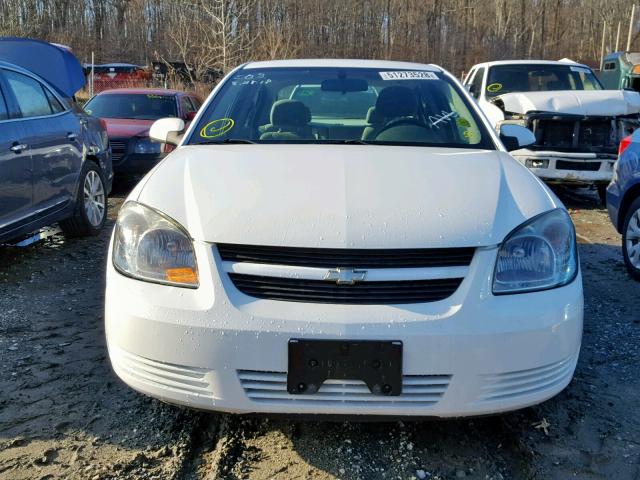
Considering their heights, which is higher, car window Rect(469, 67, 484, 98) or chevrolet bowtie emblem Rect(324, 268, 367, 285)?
car window Rect(469, 67, 484, 98)

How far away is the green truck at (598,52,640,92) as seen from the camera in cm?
1639

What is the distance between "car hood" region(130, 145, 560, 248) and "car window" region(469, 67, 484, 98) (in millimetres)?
7053

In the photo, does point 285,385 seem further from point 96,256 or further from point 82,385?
point 96,256

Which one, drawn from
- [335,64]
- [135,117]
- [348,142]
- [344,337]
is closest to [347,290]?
[344,337]

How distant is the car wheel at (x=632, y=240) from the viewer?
15.6ft

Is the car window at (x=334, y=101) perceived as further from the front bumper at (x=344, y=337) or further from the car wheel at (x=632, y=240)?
the car wheel at (x=632, y=240)

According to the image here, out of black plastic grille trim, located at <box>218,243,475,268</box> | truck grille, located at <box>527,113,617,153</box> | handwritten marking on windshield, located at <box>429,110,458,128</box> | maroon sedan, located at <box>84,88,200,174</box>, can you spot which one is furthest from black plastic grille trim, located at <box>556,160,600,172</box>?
black plastic grille trim, located at <box>218,243,475,268</box>

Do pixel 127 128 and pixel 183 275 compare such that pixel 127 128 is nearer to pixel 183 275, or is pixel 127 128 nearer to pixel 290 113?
pixel 290 113

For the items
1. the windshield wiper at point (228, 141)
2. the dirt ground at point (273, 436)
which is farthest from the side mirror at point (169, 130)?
the dirt ground at point (273, 436)

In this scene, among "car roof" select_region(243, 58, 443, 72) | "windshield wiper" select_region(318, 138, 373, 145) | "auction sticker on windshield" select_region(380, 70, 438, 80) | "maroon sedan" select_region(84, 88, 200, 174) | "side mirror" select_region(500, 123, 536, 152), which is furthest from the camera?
"maroon sedan" select_region(84, 88, 200, 174)

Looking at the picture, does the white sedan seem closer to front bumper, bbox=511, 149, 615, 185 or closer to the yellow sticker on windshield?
the yellow sticker on windshield

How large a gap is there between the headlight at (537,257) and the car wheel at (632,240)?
2737 millimetres

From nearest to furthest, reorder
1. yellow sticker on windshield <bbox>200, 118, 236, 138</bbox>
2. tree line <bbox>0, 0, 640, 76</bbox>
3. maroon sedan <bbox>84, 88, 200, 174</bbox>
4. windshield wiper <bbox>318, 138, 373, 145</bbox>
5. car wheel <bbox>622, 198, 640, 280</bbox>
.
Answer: windshield wiper <bbox>318, 138, 373, 145</bbox> < yellow sticker on windshield <bbox>200, 118, 236, 138</bbox> < car wheel <bbox>622, 198, 640, 280</bbox> < maroon sedan <bbox>84, 88, 200, 174</bbox> < tree line <bbox>0, 0, 640, 76</bbox>

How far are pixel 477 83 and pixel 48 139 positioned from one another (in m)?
6.83
